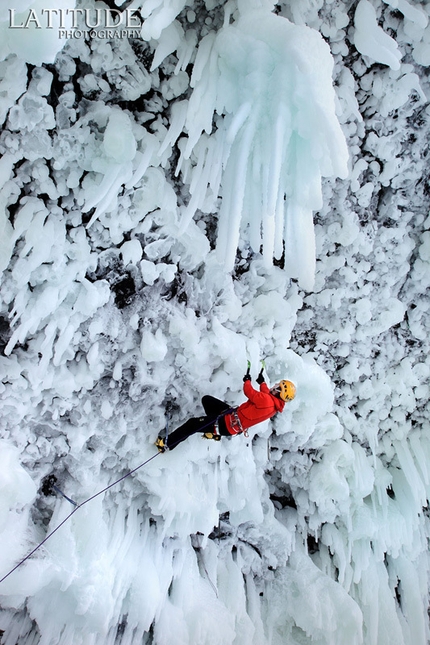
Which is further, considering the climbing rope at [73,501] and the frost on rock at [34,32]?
the climbing rope at [73,501]

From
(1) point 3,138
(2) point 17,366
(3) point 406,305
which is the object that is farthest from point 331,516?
(1) point 3,138

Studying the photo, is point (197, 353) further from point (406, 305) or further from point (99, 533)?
point (406, 305)

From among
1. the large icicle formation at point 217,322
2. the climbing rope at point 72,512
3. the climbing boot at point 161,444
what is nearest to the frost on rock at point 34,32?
the large icicle formation at point 217,322

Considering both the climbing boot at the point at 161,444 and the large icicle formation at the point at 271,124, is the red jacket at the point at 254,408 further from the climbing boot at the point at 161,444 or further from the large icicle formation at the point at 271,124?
the large icicle formation at the point at 271,124

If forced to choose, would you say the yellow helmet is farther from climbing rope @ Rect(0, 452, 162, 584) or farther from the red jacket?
climbing rope @ Rect(0, 452, 162, 584)

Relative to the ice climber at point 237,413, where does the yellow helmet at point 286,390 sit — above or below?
above

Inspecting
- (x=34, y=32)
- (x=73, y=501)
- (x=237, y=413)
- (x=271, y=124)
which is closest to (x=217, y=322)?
(x=237, y=413)

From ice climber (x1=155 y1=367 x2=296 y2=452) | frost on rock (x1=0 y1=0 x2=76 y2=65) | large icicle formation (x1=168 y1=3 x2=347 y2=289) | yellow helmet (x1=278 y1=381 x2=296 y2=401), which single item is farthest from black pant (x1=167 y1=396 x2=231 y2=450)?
frost on rock (x1=0 y1=0 x2=76 y2=65)
